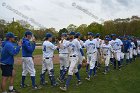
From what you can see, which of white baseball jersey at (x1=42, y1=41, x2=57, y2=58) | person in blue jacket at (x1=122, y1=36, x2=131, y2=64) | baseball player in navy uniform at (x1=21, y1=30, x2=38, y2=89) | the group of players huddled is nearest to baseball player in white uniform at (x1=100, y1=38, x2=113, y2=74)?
the group of players huddled

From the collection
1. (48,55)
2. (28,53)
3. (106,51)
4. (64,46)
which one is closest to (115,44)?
(106,51)

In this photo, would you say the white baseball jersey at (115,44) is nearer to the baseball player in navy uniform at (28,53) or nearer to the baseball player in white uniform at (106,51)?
the baseball player in white uniform at (106,51)

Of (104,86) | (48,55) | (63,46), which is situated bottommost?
(104,86)

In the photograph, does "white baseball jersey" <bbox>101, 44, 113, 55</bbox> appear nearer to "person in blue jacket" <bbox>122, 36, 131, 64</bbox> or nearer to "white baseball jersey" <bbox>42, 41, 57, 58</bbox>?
"person in blue jacket" <bbox>122, 36, 131, 64</bbox>

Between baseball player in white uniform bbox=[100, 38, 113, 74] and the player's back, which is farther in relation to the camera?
baseball player in white uniform bbox=[100, 38, 113, 74]

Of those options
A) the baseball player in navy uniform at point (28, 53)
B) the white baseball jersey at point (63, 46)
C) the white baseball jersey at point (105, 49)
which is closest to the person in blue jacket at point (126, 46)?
the white baseball jersey at point (105, 49)

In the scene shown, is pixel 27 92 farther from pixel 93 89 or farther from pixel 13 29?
pixel 13 29

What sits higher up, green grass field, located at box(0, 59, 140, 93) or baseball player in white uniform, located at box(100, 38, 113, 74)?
baseball player in white uniform, located at box(100, 38, 113, 74)

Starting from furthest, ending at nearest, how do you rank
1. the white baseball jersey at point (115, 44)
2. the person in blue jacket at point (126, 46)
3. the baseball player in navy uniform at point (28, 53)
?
1. the person in blue jacket at point (126, 46)
2. the white baseball jersey at point (115, 44)
3. the baseball player in navy uniform at point (28, 53)

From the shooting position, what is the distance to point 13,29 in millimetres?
67125

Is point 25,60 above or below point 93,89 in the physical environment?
above

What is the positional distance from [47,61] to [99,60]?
21.3 ft

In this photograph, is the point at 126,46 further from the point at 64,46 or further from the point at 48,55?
the point at 48,55

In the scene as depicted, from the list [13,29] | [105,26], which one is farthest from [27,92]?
[105,26]
